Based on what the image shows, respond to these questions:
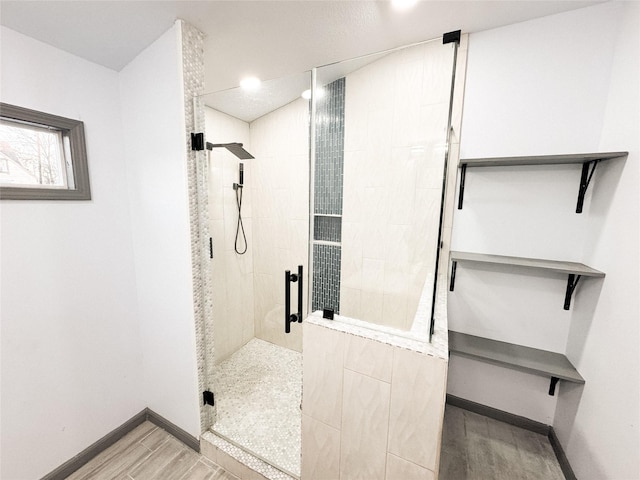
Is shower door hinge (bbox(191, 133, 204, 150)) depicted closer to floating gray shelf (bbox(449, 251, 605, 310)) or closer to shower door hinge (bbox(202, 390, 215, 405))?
shower door hinge (bbox(202, 390, 215, 405))

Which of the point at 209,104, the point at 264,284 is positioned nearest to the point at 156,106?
the point at 209,104

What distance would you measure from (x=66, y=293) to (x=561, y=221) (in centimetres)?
293

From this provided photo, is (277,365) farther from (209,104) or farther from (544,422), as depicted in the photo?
(209,104)

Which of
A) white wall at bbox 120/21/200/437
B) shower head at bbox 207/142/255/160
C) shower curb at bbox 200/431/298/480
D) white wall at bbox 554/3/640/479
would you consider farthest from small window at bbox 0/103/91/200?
white wall at bbox 554/3/640/479

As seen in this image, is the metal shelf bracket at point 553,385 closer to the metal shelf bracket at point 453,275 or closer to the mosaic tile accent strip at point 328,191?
the metal shelf bracket at point 453,275

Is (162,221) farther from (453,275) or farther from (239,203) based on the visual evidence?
(453,275)

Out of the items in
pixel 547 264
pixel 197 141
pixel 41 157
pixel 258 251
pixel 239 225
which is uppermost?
pixel 197 141

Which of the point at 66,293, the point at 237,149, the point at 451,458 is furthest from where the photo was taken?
the point at 237,149

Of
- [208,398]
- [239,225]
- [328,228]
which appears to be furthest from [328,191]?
[208,398]

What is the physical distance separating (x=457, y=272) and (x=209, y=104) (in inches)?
79.4

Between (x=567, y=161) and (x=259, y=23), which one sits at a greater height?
(x=259, y=23)

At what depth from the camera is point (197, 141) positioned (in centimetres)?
136

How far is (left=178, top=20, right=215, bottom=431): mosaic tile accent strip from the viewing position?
1.32m

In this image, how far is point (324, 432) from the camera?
115 cm
